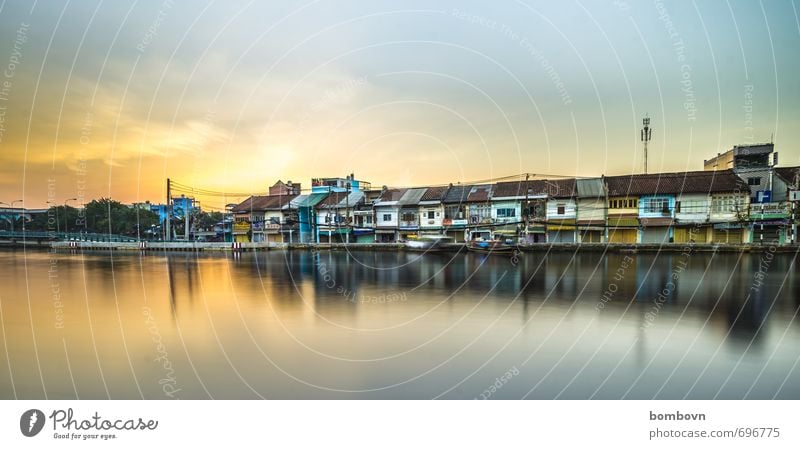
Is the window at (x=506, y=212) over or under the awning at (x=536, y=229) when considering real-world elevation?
over

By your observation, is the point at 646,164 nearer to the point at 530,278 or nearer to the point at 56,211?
the point at 530,278

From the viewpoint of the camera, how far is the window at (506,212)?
30.0 m

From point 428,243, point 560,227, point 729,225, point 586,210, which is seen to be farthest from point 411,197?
point 729,225

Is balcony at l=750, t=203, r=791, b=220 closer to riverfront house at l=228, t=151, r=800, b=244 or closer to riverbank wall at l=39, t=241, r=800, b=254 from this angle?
riverfront house at l=228, t=151, r=800, b=244

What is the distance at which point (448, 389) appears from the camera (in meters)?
4.74

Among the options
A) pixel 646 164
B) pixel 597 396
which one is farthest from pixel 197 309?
pixel 646 164

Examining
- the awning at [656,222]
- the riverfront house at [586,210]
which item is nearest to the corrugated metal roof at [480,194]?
the riverfront house at [586,210]

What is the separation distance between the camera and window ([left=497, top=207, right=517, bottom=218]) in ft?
98.3

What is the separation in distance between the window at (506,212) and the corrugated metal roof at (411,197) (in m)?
6.31

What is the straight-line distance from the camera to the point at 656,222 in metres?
26.5

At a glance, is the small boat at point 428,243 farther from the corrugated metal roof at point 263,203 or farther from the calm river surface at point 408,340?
the calm river surface at point 408,340

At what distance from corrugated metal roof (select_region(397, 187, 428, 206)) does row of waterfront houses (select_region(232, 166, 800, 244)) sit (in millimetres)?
85

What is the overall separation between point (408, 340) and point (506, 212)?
24.7m

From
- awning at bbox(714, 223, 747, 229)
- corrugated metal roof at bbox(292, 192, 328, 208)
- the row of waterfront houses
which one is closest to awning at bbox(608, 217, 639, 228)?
the row of waterfront houses
